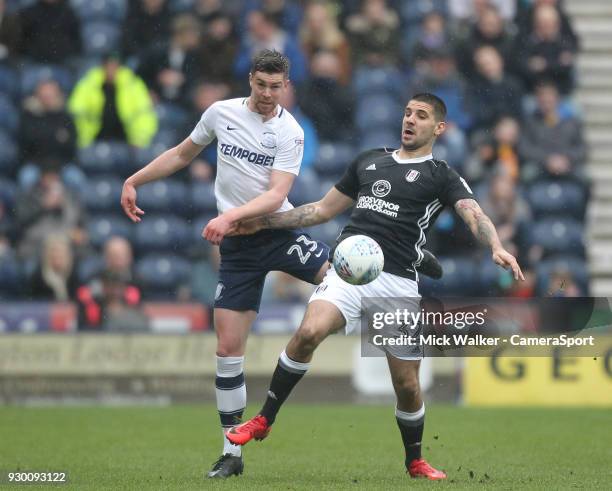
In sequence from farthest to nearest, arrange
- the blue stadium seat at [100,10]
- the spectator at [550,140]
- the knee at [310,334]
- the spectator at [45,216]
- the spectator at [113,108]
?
the blue stadium seat at [100,10], the spectator at [550,140], the spectator at [113,108], the spectator at [45,216], the knee at [310,334]

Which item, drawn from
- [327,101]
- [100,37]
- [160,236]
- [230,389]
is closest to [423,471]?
[230,389]

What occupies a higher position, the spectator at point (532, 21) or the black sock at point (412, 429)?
the spectator at point (532, 21)

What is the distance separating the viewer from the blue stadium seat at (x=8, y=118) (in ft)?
56.4

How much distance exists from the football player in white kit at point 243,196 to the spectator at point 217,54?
8.81 m

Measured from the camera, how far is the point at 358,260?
303 inches

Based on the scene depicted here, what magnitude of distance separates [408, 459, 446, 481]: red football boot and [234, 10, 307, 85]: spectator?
9.79 meters

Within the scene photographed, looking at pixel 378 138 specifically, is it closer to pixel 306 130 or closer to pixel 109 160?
pixel 306 130

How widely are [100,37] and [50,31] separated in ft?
2.25

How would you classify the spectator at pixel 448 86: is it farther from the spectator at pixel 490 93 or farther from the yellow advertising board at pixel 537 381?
the yellow advertising board at pixel 537 381

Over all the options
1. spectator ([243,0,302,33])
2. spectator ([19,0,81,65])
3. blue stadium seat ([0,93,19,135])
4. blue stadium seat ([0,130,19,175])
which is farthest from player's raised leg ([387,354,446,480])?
spectator ([19,0,81,65])

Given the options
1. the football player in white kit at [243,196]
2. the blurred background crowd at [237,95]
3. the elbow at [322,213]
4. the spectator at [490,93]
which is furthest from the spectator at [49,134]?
the elbow at [322,213]

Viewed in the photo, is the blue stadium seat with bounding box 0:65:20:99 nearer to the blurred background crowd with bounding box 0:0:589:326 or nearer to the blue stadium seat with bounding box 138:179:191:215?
the blurred background crowd with bounding box 0:0:589:326

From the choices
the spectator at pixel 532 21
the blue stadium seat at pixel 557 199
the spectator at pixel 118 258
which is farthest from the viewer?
the spectator at pixel 532 21

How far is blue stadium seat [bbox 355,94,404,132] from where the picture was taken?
17.3m
